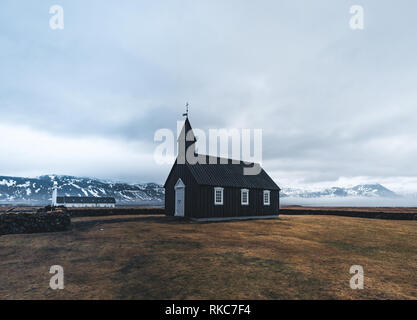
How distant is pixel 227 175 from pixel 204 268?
20.1 metres

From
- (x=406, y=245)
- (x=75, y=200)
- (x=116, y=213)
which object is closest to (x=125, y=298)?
(x=406, y=245)

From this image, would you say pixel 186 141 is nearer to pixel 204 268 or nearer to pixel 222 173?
pixel 222 173

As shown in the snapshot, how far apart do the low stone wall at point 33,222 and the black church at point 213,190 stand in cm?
1162

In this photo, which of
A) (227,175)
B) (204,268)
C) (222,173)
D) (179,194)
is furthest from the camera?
(227,175)

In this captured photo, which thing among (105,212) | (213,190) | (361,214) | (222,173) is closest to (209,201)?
(213,190)

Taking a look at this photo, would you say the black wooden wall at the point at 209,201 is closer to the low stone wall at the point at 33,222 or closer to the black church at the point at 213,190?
the black church at the point at 213,190

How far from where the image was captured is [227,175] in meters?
28.1

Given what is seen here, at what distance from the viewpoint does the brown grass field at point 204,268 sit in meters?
6.22

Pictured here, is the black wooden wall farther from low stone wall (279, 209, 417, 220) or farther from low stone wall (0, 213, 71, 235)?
low stone wall (0, 213, 71, 235)

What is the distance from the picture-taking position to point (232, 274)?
755cm

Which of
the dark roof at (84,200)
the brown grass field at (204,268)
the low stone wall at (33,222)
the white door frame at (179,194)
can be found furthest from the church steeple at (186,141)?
the dark roof at (84,200)

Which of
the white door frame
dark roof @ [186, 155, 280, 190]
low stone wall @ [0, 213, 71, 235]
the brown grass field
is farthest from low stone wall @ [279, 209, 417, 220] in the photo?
low stone wall @ [0, 213, 71, 235]

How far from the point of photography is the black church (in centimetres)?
2470

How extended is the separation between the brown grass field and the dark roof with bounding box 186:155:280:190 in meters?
12.5
